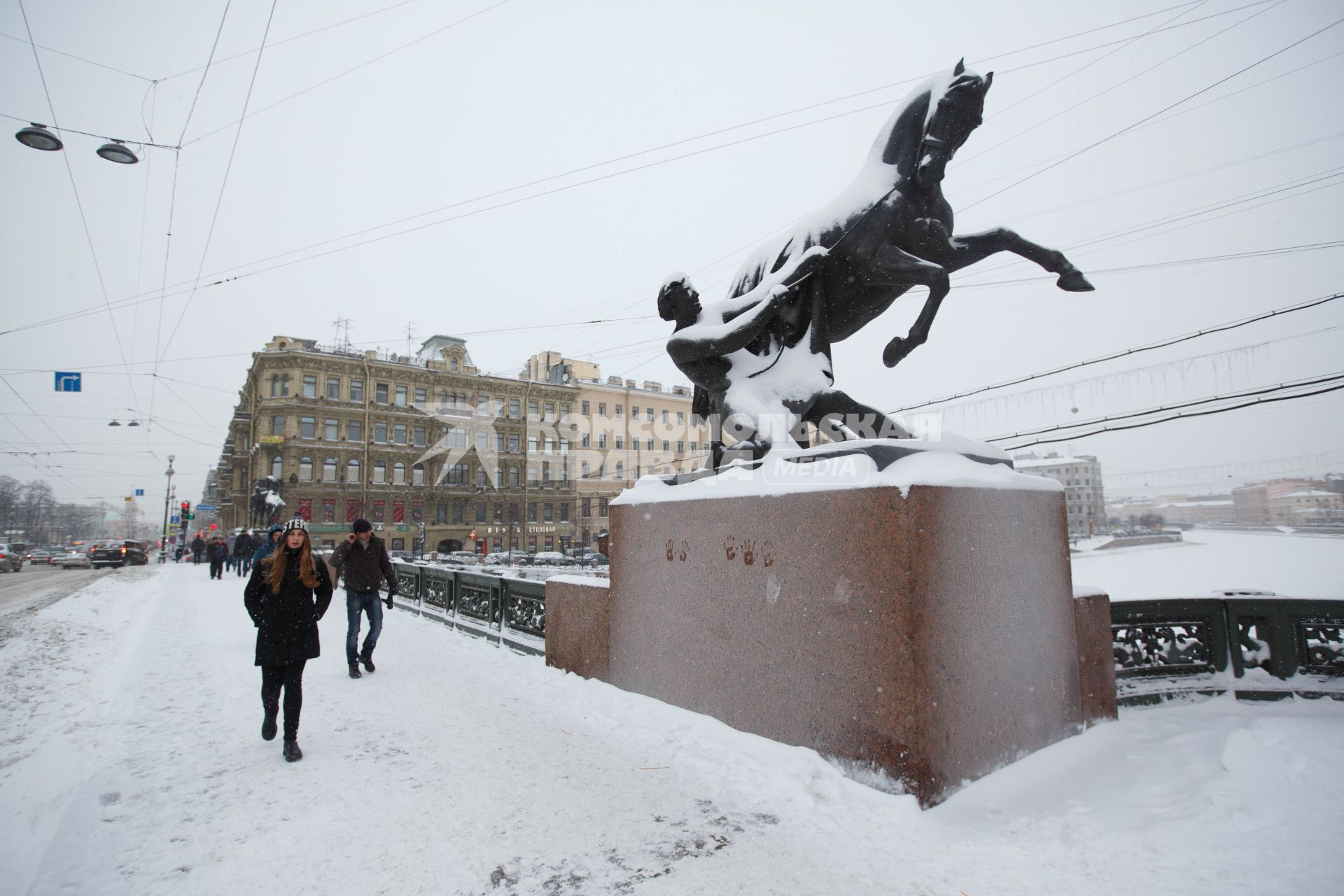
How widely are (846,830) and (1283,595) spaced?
16.5 feet

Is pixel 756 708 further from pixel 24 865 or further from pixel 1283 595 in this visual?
pixel 1283 595

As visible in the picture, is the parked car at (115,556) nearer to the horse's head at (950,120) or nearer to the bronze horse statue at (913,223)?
the bronze horse statue at (913,223)

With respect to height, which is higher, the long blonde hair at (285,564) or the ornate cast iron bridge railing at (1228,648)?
the long blonde hair at (285,564)

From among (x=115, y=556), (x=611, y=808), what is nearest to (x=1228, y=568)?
(x=611, y=808)

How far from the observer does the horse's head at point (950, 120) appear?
445 centimetres

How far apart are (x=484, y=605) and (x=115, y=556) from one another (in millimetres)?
33231

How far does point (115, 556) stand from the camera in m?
31.5

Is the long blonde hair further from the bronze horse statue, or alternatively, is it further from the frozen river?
the frozen river

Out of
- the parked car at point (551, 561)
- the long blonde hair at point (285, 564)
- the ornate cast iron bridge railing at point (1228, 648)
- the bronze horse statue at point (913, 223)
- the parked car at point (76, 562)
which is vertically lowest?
the parked car at point (551, 561)

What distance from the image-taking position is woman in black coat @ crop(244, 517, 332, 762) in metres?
4.42

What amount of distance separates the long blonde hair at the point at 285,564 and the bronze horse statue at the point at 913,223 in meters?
4.37

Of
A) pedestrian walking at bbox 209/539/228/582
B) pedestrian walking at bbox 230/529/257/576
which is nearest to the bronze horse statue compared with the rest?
pedestrian walking at bbox 209/539/228/582

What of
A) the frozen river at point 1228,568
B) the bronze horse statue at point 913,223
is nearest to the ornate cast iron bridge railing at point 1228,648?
the bronze horse statue at point 913,223

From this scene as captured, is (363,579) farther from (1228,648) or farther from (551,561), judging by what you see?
(551,561)
